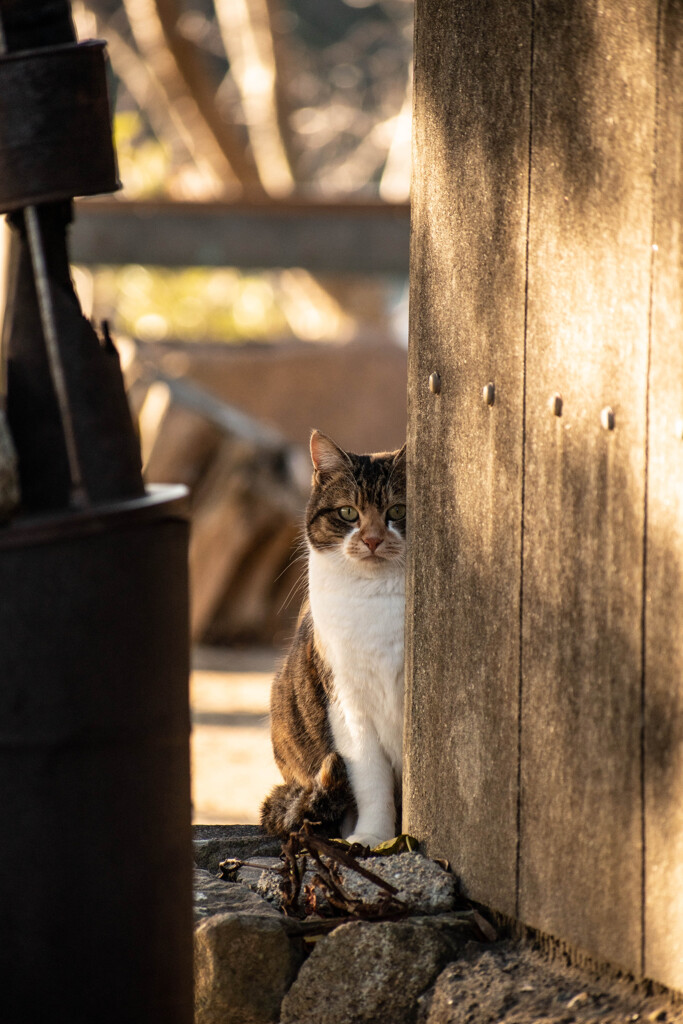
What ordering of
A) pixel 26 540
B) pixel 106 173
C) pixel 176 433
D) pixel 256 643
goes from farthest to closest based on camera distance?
pixel 256 643 < pixel 176 433 < pixel 106 173 < pixel 26 540

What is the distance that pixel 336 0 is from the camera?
20453 mm

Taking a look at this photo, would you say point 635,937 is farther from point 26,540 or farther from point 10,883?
point 26,540

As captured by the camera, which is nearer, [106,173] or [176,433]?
[106,173]

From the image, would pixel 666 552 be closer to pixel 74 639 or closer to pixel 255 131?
pixel 74 639

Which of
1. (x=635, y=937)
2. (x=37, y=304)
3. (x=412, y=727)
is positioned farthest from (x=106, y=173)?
(x=635, y=937)

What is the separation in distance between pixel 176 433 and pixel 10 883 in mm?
7461

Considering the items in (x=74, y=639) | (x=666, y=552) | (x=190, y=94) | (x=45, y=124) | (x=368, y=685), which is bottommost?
(x=368, y=685)

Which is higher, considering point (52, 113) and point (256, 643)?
point (52, 113)

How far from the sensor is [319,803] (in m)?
2.87

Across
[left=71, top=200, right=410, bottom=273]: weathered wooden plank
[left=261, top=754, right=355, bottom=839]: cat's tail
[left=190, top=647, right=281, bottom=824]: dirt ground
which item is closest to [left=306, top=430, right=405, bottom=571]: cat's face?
[left=261, top=754, right=355, bottom=839]: cat's tail

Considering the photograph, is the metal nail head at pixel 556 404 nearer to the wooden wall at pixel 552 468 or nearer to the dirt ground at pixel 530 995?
the wooden wall at pixel 552 468

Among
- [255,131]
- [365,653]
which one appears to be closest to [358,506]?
[365,653]

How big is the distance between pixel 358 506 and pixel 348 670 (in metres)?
0.47

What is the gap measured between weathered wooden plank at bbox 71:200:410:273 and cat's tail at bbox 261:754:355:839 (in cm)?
543
